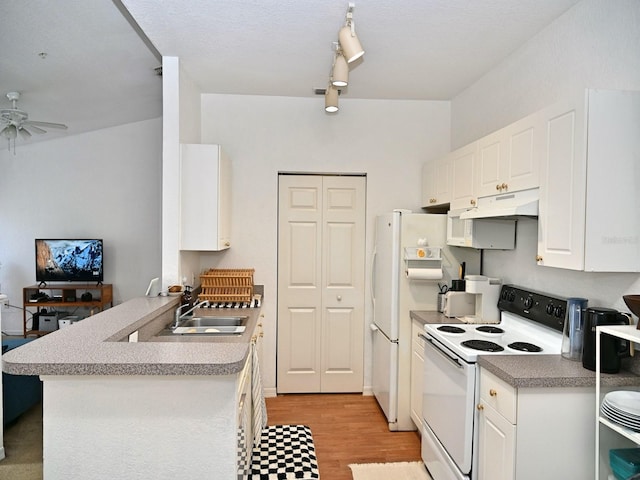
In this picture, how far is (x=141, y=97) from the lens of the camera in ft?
13.7

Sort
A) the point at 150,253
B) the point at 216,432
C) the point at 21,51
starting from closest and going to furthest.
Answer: the point at 216,432 → the point at 21,51 → the point at 150,253

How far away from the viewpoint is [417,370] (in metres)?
3.07

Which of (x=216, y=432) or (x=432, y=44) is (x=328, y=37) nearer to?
(x=432, y=44)

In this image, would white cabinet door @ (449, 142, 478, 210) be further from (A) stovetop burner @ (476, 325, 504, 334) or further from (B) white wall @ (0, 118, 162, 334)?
(B) white wall @ (0, 118, 162, 334)

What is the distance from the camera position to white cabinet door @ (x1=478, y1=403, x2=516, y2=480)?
1745 millimetres

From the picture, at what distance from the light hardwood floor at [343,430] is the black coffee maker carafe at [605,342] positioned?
5.06 ft

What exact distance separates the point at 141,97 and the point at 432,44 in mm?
2983

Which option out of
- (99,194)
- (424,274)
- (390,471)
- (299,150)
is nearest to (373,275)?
(424,274)

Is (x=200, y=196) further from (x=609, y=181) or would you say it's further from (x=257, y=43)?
(x=609, y=181)

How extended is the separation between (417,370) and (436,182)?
1.57 metres

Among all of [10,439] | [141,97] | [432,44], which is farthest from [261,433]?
[141,97]

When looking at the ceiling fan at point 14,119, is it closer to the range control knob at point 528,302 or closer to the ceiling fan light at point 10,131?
the ceiling fan light at point 10,131

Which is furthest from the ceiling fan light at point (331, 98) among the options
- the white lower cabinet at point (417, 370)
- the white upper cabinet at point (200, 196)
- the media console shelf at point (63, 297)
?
the media console shelf at point (63, 297)

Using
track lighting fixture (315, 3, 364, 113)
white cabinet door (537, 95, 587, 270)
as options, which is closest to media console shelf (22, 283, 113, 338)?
track lighting fixture (315, 3, 364, 113)
